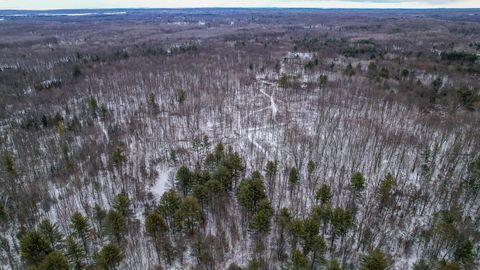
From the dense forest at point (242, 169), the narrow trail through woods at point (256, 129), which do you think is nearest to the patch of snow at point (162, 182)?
the dense forest at point (242, 169)

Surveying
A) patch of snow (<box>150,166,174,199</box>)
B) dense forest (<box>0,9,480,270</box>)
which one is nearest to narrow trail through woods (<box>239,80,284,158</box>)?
dense forest (<box>0,9,480,270</box>)

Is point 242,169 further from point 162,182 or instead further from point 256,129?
point 256,129

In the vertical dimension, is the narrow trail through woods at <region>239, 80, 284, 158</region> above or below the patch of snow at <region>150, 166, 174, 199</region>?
above

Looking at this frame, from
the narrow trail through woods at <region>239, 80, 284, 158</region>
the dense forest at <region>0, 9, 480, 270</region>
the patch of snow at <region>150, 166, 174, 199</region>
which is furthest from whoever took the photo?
the narrow trail through woods at <region>239, 80, 284, 158</region>

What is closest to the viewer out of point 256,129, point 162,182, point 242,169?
point 242,169

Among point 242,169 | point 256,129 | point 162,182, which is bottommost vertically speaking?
point 162,182

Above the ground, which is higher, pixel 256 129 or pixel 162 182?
pixel 256 129

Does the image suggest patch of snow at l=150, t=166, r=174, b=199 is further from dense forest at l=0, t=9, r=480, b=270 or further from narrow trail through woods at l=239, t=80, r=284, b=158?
narrow trail through woods at l=239, t=80, r=284, b=158

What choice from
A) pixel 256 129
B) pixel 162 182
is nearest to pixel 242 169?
pixel 162 182

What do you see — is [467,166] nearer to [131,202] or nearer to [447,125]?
[447,125]
